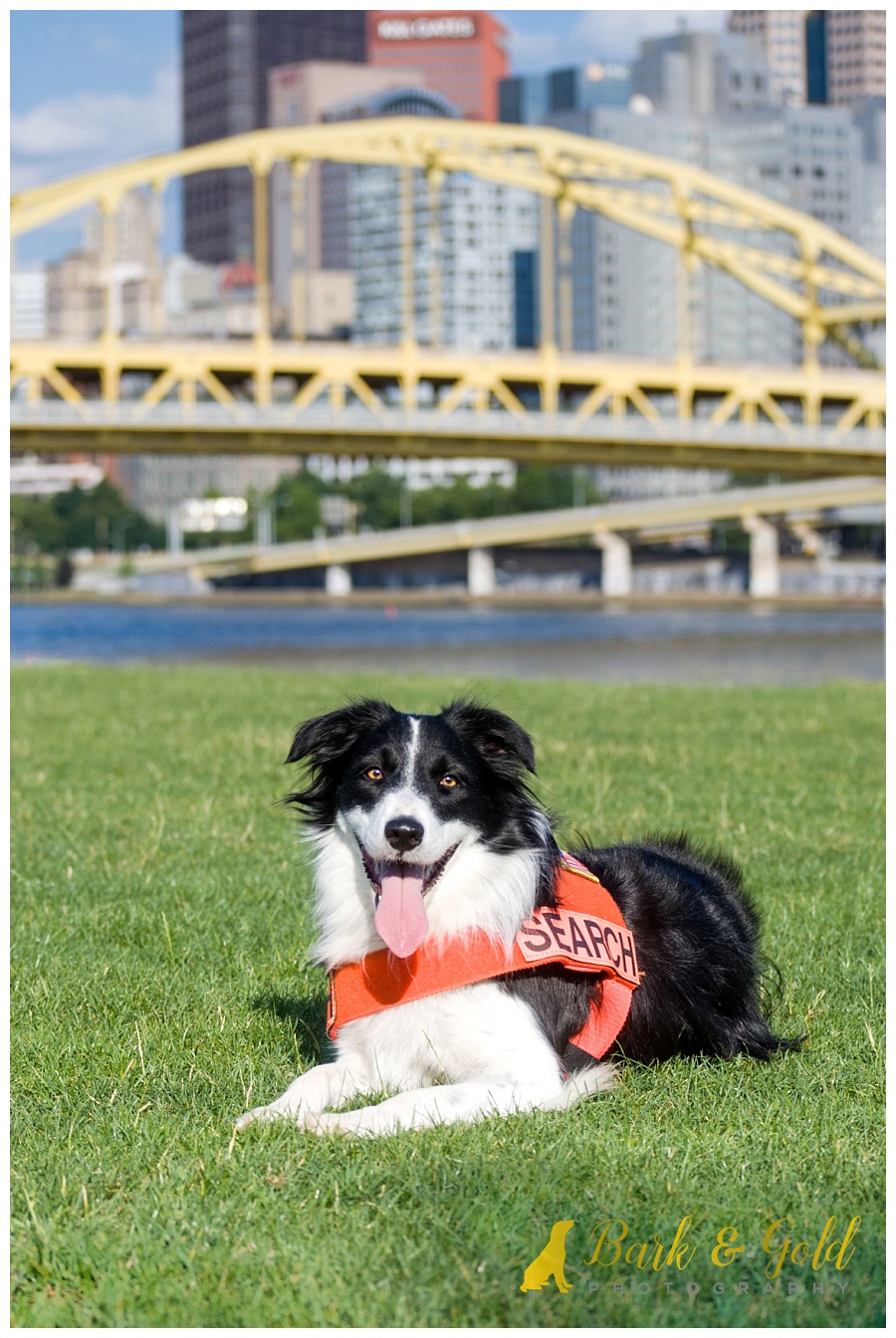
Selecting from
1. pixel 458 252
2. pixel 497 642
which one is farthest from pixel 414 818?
pixel 458 252

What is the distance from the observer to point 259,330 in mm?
44500

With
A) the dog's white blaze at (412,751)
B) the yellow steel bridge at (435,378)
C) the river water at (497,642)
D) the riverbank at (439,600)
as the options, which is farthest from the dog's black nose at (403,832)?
the riverbank at (439,600)

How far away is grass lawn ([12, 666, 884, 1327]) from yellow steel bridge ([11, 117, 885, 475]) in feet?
110

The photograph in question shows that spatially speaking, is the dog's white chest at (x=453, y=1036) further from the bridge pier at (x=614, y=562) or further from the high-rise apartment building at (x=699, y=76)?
the high-rise apartment building at (x=699, y=76)

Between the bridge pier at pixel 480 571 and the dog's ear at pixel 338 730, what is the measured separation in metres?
76.8

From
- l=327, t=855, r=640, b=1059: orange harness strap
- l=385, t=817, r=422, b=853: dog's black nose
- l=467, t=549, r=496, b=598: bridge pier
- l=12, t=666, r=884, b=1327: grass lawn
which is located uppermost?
l=467, t=549, r=496, b=598: bridge pier

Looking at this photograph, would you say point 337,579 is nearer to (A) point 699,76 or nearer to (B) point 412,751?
(B) point 412,751

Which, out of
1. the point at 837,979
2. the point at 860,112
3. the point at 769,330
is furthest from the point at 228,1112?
the point at 860,112

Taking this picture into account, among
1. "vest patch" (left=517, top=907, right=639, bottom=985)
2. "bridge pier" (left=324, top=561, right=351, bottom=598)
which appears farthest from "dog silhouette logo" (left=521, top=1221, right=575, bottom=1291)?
"bridge pier" (left=324, top=561, right=351, bottom=598)

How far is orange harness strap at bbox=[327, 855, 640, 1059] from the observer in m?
3.70

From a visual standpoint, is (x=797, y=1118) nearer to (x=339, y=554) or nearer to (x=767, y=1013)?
(x=767, y=1013)

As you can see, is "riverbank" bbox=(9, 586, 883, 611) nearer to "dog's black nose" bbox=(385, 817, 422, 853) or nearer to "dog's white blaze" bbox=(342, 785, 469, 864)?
"dog's white blaze" bbox=(342, 785, 469, 864)

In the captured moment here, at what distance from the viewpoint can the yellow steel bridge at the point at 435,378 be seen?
4097 cm

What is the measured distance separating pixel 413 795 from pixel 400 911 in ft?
0.95
